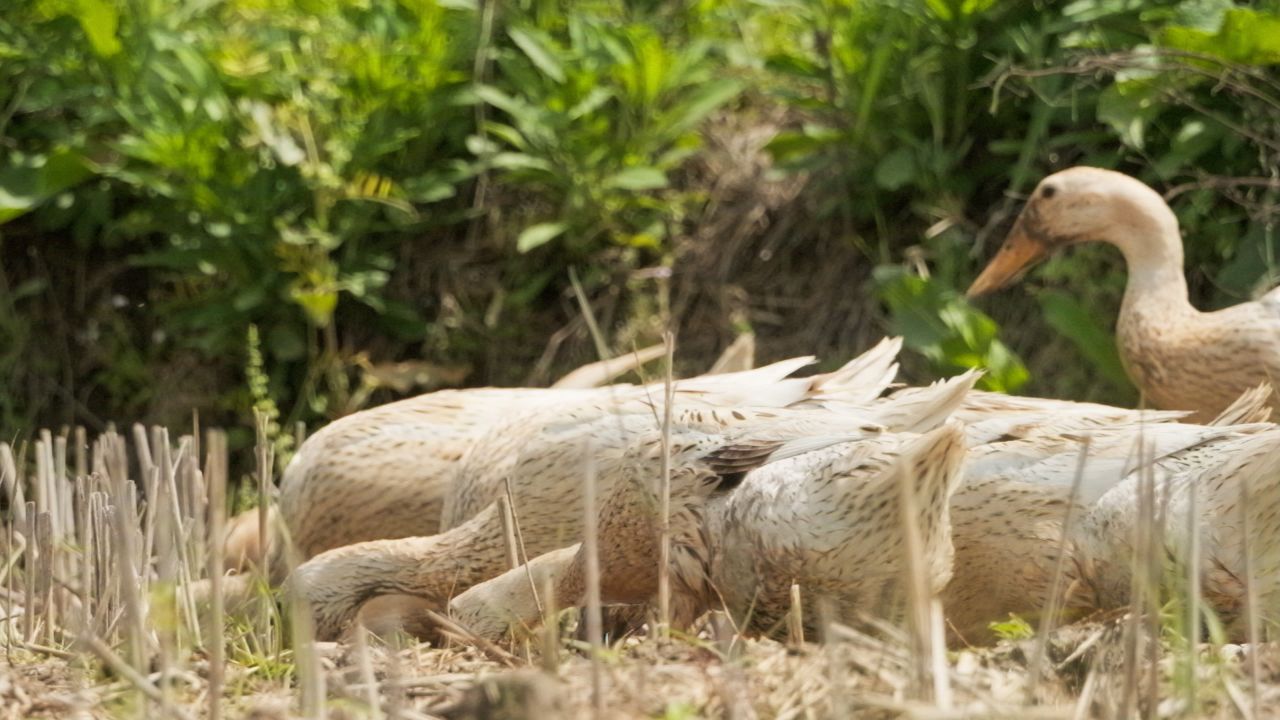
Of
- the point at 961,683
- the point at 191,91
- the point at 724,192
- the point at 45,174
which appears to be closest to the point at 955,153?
the point at 724,192

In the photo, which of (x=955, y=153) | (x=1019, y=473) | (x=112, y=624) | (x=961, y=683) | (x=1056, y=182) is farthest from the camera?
(x=955, y=153)

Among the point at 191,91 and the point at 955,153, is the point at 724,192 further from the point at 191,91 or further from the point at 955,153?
the point at 191,91

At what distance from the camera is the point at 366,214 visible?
21.3 ft

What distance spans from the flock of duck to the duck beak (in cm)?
51

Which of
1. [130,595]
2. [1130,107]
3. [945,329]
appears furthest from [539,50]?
[130,595]

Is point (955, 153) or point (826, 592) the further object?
point (955, 153)

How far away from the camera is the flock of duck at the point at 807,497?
11.5 feet

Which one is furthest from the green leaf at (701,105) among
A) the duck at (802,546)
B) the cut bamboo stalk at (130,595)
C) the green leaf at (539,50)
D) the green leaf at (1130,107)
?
the cut bamboo stalk at (130,595)

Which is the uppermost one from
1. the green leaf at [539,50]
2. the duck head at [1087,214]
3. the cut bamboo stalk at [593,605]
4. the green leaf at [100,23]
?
the green leaf at [100,23]

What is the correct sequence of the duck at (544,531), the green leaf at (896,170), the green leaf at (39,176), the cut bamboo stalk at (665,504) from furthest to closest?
1. the green leaf at (39,176)
2. the green leaf at (896,170)
3. the duck at (544,531)
4. the cut bamboo stalk at (665,504)

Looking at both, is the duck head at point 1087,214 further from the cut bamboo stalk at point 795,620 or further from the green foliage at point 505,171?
the cut bamboo stalk at point 795,620

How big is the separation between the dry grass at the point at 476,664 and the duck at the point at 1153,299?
1.75 meters

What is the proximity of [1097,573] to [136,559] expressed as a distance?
77.1 inches

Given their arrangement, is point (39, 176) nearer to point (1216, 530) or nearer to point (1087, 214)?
point (1087, 214)
